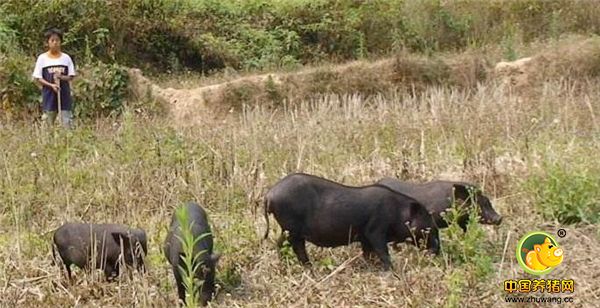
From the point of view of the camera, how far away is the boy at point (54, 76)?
34.7 feet

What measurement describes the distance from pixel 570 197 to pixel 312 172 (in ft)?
7.36

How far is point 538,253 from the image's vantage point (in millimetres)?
4680

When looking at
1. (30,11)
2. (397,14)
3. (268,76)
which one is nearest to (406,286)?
(268,76)

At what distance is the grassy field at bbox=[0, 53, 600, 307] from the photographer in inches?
184

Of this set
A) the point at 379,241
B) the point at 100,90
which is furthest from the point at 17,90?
the point at 379,241

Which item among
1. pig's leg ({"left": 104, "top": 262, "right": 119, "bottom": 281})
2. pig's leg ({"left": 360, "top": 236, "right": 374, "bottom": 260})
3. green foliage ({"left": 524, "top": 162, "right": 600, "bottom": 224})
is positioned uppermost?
green foliage ({"left": 524, "top": 162, "right": 600, "bottom": 224})

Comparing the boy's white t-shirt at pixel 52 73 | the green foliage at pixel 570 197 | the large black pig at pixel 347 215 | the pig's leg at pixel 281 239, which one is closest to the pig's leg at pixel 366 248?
the large black pig at pixel 347 215

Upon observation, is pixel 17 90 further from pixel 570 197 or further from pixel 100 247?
pixel 570 197

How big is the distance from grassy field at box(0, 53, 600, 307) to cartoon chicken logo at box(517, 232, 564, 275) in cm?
6

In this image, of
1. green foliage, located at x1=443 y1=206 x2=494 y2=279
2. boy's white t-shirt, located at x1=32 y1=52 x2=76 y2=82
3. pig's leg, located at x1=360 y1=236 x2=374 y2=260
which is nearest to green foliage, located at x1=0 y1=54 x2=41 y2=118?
boy's white t-shirt, located at x1=32 y1=52 x2=76 y2=82

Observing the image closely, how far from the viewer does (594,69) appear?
54.5ft

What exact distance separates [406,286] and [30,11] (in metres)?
15.2

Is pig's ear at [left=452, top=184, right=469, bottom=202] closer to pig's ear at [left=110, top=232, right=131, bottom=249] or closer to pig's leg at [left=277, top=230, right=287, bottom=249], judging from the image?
pig's leg at [left=277, top=230, right=287, bottom=249]

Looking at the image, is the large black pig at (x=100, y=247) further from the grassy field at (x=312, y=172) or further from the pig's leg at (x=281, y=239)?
the pig's leg at (x=281, y=239)
